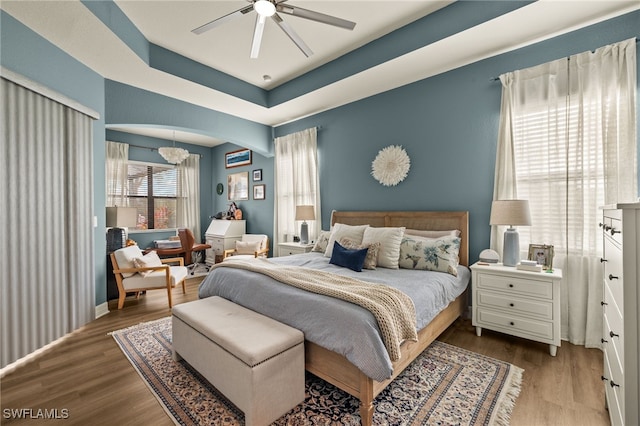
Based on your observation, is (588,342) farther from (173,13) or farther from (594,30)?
(173,13)

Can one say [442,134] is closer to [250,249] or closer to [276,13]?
[276,13]

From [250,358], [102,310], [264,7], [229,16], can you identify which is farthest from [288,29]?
[102,310]

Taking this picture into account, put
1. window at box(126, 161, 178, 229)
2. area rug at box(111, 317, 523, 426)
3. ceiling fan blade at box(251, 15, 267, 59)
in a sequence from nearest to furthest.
Answer: area rug at box(111, 317, 523, 426)
ceiling fan blade at box(251, 15, 267, 59)
window at box(126, 161, 178, 229)

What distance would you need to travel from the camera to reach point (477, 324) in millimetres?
2750

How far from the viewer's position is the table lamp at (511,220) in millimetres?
2531

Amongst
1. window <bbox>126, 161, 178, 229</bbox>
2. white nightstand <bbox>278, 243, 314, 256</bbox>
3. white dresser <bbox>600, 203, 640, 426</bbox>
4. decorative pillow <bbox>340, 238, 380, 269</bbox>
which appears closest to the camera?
white dresser <bbox>600, 203, 640, 426</bbox>

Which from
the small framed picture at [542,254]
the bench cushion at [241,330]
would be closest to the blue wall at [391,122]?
the small framed picture at [542,254]

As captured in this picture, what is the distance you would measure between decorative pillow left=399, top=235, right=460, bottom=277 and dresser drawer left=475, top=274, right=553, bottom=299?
277 mm

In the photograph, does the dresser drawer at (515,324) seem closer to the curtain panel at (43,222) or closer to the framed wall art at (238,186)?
the curtain panel at (43,222)

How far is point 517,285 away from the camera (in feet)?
8.26

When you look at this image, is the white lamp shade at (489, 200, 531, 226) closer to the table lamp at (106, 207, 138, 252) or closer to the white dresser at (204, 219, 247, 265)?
the table lamp at (106, 207, 138, 252)

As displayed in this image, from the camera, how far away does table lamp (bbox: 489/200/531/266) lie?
2.53 m

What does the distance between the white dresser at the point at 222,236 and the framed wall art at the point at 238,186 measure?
25.4 inches

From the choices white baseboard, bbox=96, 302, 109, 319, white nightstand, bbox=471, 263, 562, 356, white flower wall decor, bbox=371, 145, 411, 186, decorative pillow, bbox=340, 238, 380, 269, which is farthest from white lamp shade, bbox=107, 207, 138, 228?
white nightstand, bbox=471, 263, 562, 356
